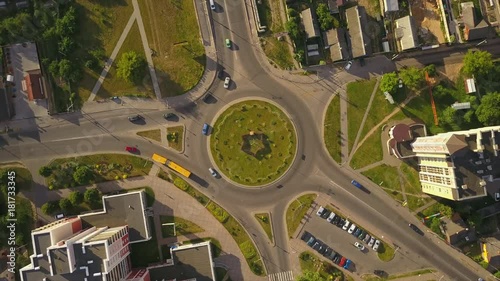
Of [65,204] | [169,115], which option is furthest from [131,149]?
[65,204]

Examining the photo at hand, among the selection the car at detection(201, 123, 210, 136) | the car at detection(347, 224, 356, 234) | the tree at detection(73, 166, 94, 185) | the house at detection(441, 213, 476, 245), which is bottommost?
the house at detection(441, 213, 476, 245)

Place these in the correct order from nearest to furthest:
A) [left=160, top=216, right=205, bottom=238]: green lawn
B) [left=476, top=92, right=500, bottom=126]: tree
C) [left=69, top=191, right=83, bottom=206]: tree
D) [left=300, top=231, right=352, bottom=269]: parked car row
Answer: [left=476, top=92, right=500, bottom=126]: tree, [left=69, top=191, right=83, bottom=206]: tree, [left=160, top=216, right=205, bottom=238]: green lawn, [left=300, top=231, right=352, bottom=269]: parked car row

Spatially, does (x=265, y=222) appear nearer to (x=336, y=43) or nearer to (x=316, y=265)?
(x=316, y=265)

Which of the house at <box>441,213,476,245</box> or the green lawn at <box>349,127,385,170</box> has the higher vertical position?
the green lawn at <box>349,127,385,170</box>

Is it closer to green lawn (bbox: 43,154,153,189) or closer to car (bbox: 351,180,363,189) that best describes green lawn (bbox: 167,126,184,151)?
green lawn (bbox: 43,154,153,189)

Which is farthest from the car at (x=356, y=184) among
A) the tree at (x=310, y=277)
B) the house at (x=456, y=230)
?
the tree at (x=310, y=277)

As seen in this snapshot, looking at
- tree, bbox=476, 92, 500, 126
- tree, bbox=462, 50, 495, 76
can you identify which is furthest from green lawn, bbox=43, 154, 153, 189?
tree, bbox=476, 92, 500, 126
